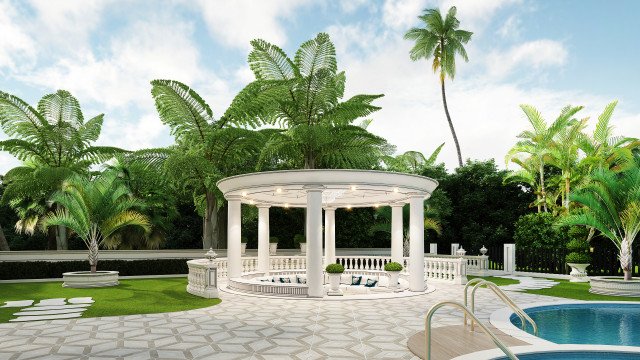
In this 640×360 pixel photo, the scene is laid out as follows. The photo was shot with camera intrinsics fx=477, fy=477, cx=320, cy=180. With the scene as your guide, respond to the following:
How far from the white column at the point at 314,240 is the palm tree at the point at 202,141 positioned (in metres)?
11.3

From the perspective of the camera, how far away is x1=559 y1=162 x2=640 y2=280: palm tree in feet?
64.0

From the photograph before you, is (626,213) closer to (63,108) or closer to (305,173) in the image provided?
(305,173)

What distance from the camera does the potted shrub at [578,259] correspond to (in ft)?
79.9

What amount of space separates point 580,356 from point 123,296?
15.0 metres

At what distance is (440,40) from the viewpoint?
4319 cm

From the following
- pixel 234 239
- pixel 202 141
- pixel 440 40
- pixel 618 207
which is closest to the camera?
pixel 234 239

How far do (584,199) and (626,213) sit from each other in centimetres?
167

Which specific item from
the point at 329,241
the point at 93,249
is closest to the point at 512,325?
the point at 329,241

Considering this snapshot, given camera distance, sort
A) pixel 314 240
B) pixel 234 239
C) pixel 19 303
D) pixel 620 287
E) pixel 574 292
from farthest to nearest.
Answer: pixel 234 239, pixel 574 292, pixel 620 287, pixel 314 240, pixel 19 303

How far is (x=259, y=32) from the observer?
3133 centimetres

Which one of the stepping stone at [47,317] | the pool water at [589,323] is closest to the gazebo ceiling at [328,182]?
the pool water at [589,323]

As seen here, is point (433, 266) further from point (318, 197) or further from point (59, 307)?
point (59, 307)

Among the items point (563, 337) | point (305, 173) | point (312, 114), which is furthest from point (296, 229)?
point (563, 337)

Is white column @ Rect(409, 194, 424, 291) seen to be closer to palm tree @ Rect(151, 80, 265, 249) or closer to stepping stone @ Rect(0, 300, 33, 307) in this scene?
palm tree @ Rect(151, 80, 265, 249)
